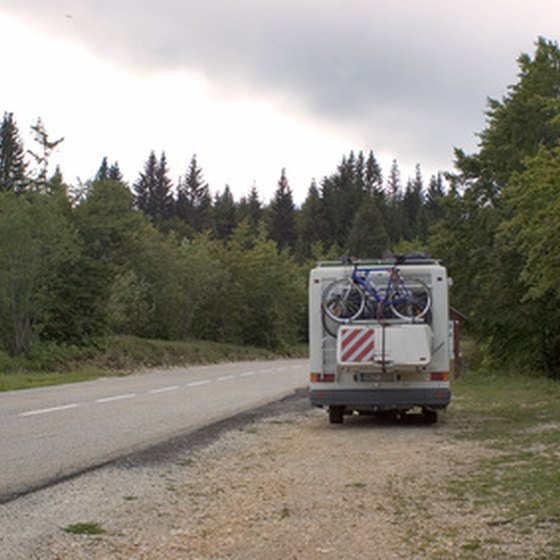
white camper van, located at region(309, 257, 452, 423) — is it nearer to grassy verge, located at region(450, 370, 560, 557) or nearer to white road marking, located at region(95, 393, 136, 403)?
grassy verge, located at region(450, 370, 560, 557)

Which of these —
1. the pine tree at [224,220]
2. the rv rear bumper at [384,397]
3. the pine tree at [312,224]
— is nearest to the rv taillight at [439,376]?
the rv rear bumper at [384,397]

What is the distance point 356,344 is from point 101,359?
25.4 metres

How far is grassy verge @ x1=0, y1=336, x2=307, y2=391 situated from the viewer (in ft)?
86.7

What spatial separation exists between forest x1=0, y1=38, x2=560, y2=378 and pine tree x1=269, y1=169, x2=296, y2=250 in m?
54.1

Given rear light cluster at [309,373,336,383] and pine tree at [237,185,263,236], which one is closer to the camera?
rear light cluster at [309,373,336,383]

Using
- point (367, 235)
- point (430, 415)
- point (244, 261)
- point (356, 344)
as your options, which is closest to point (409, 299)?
point (356, 344)

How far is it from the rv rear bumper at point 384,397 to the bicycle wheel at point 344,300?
1.27 meters

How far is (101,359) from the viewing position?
1444 inches

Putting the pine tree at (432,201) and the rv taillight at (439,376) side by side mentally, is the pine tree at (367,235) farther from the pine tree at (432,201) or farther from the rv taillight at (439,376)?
the rv taillight at (439,376)

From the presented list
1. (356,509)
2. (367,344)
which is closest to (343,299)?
(367,344)

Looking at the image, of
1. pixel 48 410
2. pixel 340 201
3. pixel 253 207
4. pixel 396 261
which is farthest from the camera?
Answer: pixel 253 207

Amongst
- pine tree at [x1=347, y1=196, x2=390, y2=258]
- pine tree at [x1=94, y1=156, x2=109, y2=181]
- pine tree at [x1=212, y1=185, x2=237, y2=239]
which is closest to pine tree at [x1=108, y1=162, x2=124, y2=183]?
pine tree at [x1=94, y1=156, x2=109, y2=181]

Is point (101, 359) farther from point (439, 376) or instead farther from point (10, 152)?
point (10, 152)

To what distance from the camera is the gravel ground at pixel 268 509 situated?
218 inches
